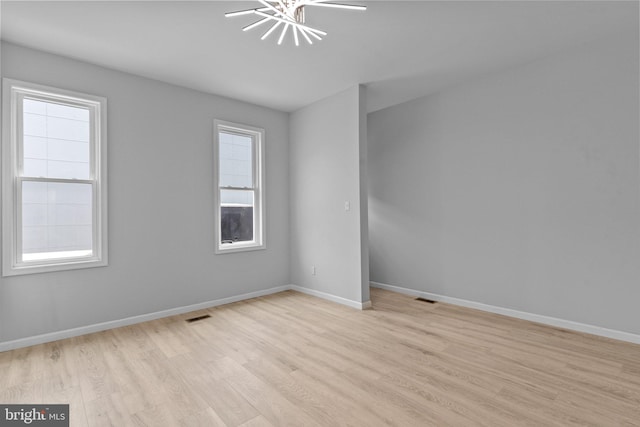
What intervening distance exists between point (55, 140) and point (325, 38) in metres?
2.94

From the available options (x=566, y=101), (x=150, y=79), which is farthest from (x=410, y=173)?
(x=150, y=79)

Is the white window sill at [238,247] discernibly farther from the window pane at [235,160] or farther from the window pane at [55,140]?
the window pane at [55,140]

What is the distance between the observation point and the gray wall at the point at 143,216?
2.96 m

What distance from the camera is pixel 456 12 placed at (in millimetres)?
2516

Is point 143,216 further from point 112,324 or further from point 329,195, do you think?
point 329,195

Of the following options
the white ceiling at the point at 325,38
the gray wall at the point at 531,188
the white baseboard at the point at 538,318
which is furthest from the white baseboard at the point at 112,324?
the white ceiling at the point at 325,38

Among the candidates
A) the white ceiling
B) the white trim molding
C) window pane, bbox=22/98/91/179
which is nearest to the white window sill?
the white trim molding

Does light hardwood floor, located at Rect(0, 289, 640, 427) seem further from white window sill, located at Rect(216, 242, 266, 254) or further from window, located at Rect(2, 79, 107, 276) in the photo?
white window sill, located at Rect(216, 242, 266, 254)

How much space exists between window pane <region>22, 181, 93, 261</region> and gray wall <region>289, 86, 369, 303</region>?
8.90 feet

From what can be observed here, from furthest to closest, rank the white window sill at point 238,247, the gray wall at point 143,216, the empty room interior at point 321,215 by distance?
1. the white window sill at point 238,247
2. the gray wall at point 143,216
3. the empty room interior at point 321,215

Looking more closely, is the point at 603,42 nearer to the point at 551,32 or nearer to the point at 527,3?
the point at 551,32

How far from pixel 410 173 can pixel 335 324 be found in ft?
8.22

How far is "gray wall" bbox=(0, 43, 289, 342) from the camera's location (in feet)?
9.71

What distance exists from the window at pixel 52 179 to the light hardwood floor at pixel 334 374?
35.7 inches
